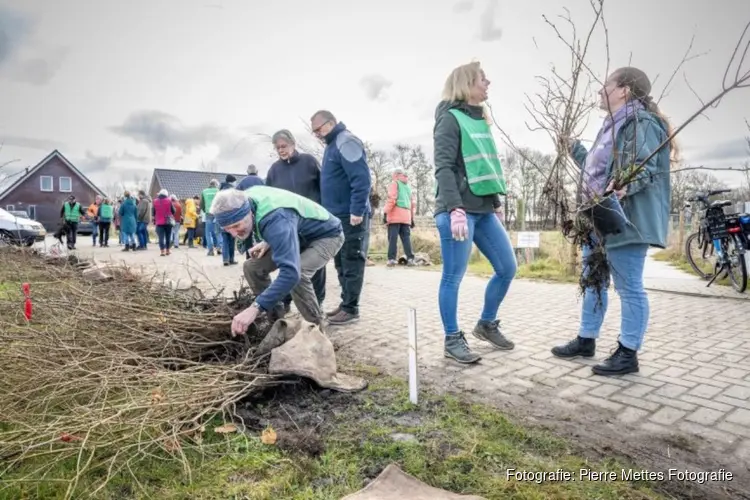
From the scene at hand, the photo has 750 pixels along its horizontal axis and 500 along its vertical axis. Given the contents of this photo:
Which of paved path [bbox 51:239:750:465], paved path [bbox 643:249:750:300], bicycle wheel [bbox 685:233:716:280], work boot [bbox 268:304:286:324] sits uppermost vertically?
bicycle wheel [bbox 685:233:716:280]

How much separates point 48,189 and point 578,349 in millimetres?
55095

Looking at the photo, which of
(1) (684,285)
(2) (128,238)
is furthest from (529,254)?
(2) (128,238)

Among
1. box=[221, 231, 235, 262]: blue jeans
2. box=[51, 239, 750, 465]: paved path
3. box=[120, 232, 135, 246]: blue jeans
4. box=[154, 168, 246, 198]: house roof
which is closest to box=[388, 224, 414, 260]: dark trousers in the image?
Result: box=[221, 231, 235, 262]: blue jeans

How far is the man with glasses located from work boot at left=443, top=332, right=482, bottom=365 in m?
1.62

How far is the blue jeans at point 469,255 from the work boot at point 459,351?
0.05m

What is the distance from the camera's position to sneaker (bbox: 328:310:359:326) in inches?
206

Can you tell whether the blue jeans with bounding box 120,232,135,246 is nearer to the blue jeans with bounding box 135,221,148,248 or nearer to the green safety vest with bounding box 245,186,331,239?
the blue jeans with bounding box 135,221,148,248

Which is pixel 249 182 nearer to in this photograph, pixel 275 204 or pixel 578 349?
pixel 275 204

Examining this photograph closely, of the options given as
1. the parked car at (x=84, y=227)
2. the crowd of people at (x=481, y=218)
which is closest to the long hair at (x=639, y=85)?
the crowd of people at (x=481, y=218)

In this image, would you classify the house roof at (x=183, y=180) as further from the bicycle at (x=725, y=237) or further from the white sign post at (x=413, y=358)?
the white sign post at (x=413, y=358)

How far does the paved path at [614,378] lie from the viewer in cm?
270

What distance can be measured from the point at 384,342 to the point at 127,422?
258 centimetres

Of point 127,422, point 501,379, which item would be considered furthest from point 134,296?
point 501,379

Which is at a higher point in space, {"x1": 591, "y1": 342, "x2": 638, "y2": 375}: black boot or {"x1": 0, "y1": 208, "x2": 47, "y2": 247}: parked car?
{"x1": 0, "y1": 208, "x2": 47, "y2": 247}: parked car
